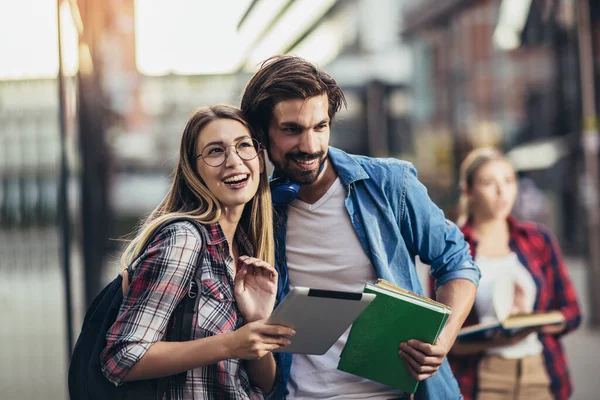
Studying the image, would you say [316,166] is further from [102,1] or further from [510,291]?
[102,1]

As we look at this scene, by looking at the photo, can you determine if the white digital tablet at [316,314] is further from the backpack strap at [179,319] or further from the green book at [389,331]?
the backpack strap at [179,319]

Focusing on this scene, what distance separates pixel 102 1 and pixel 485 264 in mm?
3346

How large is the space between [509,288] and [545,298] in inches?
9.5

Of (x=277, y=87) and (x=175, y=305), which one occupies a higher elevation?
(x=277, y=87)

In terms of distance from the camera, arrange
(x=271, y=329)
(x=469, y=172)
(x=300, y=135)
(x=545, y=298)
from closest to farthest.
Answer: (x=271, y=329) < (x=300, y=135) < (x=545, y=298) < (x=469, y=172)

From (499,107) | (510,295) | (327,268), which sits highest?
(499,107)

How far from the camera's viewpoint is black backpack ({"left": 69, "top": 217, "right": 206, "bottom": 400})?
221cm

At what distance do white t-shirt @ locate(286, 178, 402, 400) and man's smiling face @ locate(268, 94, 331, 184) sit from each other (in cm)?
19

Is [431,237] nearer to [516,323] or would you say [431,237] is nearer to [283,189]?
[283,189]

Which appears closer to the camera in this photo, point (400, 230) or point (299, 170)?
point (299, 170)

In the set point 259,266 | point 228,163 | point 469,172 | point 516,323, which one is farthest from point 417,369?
point 469,172

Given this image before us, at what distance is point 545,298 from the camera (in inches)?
170

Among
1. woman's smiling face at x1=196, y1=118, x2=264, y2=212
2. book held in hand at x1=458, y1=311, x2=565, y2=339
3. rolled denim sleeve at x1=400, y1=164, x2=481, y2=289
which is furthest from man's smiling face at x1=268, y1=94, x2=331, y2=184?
book held in hand at x1=458, y1=311, x2=565, y2=339

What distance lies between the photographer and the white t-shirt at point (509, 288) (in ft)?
13.7
